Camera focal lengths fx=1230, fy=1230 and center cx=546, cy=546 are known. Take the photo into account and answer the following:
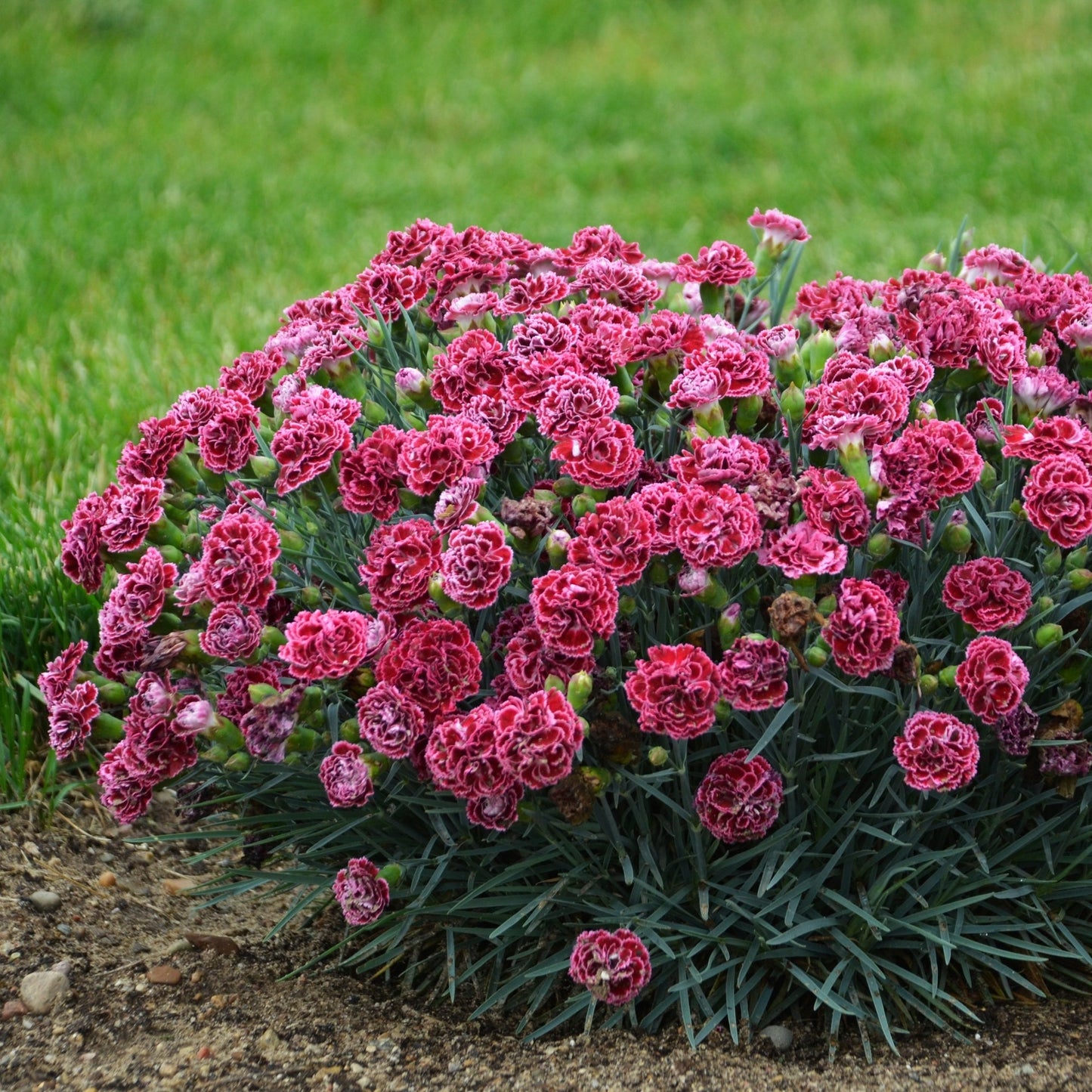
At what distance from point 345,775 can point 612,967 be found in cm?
51

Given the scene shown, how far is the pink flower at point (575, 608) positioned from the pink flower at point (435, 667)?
14 cm

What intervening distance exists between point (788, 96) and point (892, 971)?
23.3ft

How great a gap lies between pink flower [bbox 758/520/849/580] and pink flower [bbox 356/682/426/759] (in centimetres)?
58

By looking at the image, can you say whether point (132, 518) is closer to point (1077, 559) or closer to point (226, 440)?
point (226, 440)

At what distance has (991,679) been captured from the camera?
1.79 metres

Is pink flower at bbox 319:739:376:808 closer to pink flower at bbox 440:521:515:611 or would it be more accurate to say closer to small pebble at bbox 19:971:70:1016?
pink flower at bbox 440:521:515:611

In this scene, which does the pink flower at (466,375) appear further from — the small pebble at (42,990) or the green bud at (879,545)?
the small pebble at (42,990)

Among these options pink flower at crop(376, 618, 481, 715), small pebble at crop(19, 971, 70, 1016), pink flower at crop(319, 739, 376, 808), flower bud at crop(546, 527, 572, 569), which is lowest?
small pebble at crop(19, 971, 70, 1016)

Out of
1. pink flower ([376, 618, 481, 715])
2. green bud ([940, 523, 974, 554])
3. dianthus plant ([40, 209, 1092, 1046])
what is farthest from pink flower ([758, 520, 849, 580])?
pink flower ([376, 618, 481, 715])

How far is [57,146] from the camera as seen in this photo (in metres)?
7.64

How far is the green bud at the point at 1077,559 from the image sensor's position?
1.92m

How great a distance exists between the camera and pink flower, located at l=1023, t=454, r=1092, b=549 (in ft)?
6.01

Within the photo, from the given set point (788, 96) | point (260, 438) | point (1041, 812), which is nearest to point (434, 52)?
point (788, 96)

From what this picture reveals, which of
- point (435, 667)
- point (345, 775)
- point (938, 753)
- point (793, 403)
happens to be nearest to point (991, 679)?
point (938, 753)
